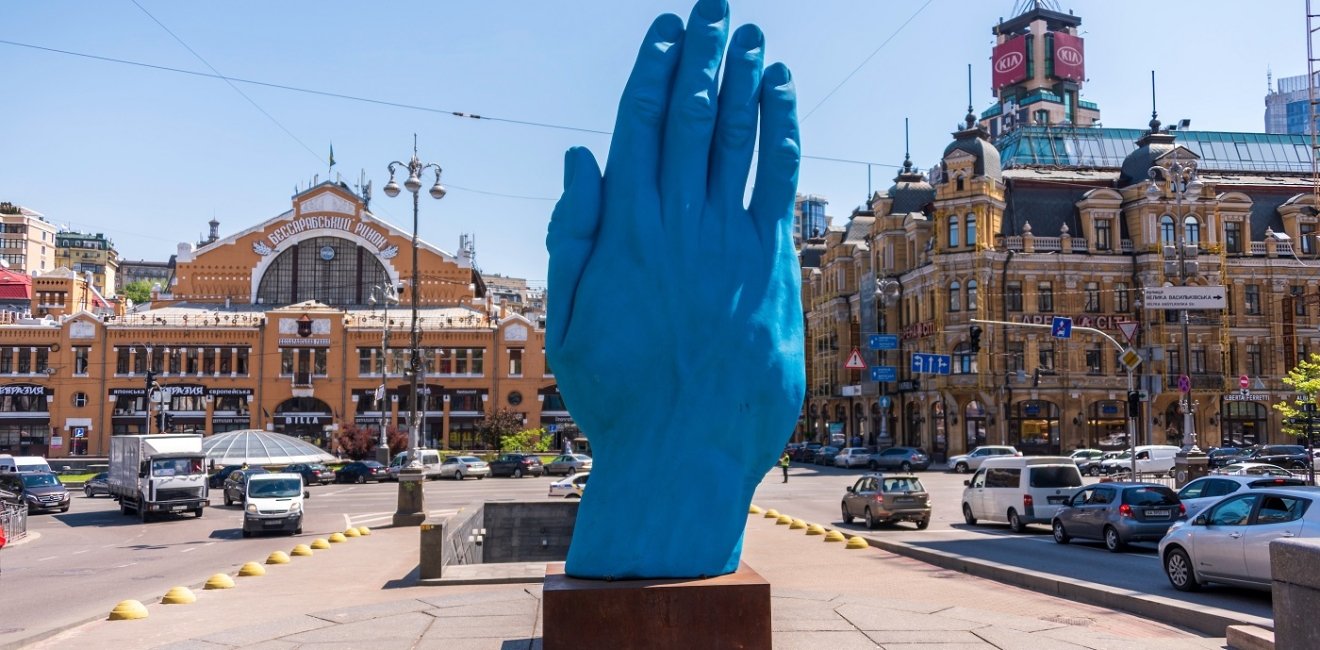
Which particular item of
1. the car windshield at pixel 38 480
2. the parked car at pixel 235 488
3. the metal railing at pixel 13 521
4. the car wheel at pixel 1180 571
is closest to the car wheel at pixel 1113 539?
the car wheel at pixel 1180 571

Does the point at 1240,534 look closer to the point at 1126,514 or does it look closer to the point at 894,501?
the point at 1126,514

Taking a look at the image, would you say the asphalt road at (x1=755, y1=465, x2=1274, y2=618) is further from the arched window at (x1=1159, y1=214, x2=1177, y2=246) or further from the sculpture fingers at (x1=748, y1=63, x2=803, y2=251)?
the arched window at (x1=1159, y1=214, x2=1177, y2=246)

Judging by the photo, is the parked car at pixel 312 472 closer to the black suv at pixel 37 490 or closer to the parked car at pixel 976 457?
the black suv at pixel 37 490

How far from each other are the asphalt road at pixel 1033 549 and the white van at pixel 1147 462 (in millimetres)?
9045

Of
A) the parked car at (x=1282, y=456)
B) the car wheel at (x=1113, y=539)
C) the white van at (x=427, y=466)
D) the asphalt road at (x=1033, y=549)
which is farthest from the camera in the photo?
the white van at (x=427, y=466)

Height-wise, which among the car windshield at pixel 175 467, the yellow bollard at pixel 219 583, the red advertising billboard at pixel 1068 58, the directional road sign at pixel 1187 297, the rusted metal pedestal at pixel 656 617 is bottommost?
the yellow bollard at pixel 219 583

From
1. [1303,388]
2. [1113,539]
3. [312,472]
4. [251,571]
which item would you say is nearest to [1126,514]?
[1113,539]

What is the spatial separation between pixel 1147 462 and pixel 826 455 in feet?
70.3

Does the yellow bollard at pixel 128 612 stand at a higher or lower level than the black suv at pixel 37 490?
higher

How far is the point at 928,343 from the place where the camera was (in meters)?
61.3

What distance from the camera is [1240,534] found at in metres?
13.9

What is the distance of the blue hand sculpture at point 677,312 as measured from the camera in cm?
985

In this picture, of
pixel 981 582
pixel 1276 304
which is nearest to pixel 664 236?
pixel 981 582

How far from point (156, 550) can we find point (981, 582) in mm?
19302
